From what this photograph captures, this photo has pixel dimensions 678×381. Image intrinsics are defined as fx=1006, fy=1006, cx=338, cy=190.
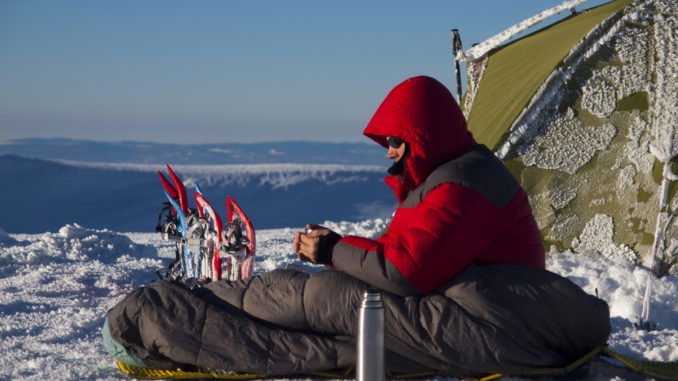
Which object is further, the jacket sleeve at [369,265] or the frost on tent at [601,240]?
the frost on tent at [601,240]

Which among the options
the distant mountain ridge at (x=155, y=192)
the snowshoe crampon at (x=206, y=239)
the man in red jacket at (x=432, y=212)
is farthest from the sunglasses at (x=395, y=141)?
the distant mountain ridge at (x=155, y=192)

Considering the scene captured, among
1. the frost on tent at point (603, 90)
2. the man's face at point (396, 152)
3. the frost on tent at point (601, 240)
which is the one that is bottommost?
the frost on tent at point (601, 240)

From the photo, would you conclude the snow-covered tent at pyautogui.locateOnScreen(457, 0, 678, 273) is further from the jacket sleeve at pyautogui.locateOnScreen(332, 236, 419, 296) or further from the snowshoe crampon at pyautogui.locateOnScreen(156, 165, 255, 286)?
the jacket sleeve at pyautogui.locateOnScreen(332, 236, 419, 296)

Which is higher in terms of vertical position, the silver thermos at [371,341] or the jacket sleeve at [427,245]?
the jacket sleeve at [427,245]

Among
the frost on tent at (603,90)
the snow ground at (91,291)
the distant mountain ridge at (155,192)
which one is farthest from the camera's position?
the distant mountain ridge at (155,192)

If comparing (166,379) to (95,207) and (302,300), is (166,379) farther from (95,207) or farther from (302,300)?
(95,207)

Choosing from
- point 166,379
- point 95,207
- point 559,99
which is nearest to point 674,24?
point 559,99

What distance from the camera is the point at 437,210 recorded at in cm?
381

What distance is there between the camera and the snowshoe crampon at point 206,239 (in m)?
5.45

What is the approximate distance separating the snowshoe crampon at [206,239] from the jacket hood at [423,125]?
1446 millimetres

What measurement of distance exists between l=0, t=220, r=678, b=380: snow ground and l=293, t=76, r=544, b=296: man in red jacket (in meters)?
1.03

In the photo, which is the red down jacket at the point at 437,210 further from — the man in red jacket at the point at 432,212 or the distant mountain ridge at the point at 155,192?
the distant mountain ridge at the point at 155,192

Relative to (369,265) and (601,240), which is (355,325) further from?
(601,240)

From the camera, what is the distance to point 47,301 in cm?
712
